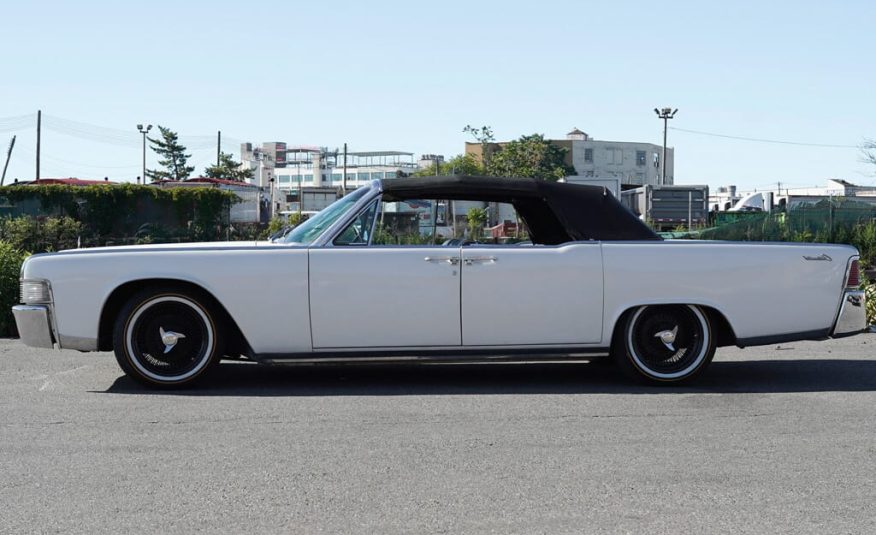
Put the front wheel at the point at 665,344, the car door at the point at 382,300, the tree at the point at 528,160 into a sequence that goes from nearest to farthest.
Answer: the car door at the point at 382,300, the front wheel at the point at 665,344, the tree at the point at 528,160

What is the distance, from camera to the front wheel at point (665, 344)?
7.22 meters

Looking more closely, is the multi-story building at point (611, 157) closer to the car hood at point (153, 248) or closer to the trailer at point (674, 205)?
the trailer at point (674, 205)

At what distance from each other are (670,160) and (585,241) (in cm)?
11759

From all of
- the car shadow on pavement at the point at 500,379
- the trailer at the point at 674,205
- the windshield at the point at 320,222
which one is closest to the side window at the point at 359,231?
the windshield at the point at 320,222

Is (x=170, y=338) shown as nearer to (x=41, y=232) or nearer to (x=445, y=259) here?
(x=445, y=259)

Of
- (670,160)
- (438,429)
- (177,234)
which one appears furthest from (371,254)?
(670,160)

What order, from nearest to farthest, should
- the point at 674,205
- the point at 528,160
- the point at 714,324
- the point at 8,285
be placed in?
the point at 714,324 → the point at 8,285 → the point at 674,205 → the point at 528,160

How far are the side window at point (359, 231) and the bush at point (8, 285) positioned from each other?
5.13m

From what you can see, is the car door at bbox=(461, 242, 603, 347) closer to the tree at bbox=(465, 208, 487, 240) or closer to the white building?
the tree at bbox=(465, 208, 487, 240)

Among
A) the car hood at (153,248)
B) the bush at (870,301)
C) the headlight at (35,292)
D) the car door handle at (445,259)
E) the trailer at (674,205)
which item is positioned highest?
the trailer at (674,205)

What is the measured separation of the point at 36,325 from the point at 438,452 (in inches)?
128

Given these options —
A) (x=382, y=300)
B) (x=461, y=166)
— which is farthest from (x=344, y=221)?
(x=461, y=166)

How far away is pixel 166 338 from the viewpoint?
22.9 ft

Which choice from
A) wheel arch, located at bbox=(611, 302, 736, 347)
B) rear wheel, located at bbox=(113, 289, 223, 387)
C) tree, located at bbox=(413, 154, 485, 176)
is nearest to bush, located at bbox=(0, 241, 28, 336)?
rear wheel, located at bbox=(113, 289, 223, 387)
